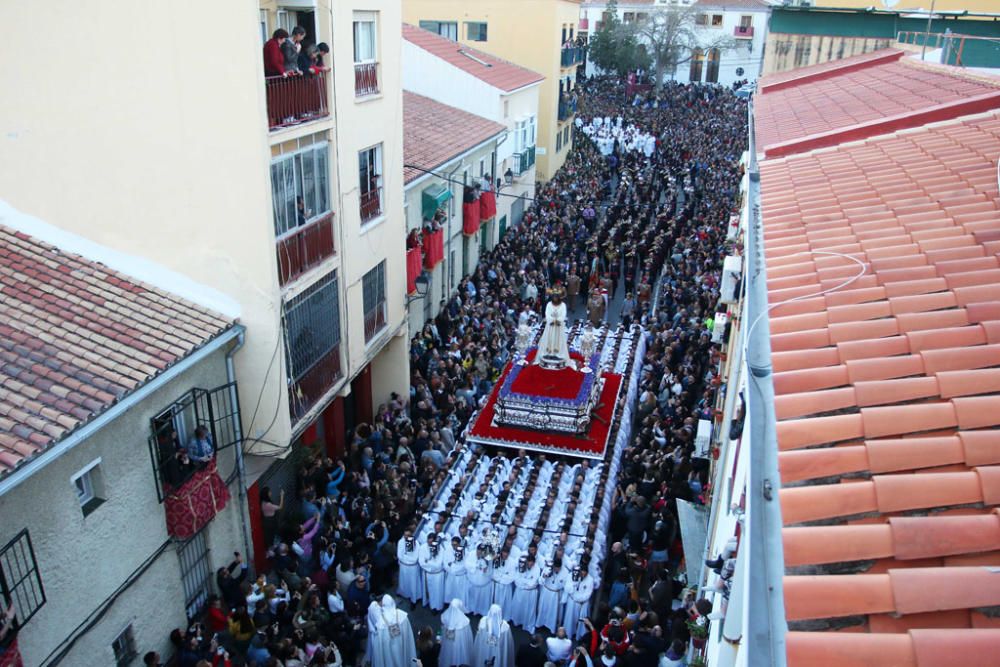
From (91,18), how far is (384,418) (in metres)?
8.36

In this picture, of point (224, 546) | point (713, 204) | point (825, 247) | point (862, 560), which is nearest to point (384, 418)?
point (224, 546)

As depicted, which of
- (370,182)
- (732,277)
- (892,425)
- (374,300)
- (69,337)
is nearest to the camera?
(892,425)

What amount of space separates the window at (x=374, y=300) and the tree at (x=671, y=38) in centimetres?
5384

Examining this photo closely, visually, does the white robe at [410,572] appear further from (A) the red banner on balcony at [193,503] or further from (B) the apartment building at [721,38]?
(B) the apartment building at [721,38]

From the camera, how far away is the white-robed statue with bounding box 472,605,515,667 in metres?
10.7

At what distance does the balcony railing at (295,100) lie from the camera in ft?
34.5

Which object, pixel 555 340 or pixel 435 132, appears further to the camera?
pixel 435 132

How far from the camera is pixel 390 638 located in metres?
10.6

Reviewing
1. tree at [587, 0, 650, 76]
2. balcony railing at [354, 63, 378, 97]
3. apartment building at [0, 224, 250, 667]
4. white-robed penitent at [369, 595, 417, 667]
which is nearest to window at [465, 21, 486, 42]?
balcony railing at [354, 63, 378, 97]

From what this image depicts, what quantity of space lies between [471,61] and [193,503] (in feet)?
68.3

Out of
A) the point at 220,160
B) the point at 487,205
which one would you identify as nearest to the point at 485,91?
the point at 487,205

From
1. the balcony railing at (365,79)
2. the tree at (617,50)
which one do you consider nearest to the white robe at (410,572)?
the balcony railing at (365,79)

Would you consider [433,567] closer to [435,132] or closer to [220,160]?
[220,160]

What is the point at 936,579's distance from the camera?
10.9 ft
